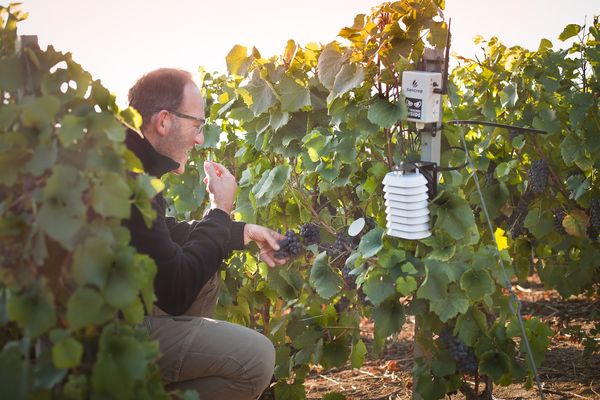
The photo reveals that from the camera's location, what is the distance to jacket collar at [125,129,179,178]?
2730 millimetres

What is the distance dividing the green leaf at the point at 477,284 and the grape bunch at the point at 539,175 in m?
1.59

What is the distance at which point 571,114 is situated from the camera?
4.09m

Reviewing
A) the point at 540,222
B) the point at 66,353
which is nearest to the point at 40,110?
the point at 66,353

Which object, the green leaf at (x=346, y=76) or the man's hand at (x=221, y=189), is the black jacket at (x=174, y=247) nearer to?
the man's hand at (x=221, y=189)

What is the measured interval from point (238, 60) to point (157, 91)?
570 millimetres

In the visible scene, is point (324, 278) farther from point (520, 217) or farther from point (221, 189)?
point (520, 217)

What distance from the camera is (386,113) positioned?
2799 mm

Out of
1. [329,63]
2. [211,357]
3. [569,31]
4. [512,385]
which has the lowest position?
[512,385]

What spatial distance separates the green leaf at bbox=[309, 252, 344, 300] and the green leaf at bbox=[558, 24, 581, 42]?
2154mm

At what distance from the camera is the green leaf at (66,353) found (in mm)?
1593

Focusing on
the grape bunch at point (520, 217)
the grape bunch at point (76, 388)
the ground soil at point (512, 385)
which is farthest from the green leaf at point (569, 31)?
the grape bunch at point (76, 388)

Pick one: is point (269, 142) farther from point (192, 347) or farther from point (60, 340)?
point (60, 340)

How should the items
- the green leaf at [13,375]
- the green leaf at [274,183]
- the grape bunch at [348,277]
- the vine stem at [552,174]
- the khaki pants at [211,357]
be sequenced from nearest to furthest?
the green leaf at [13,375], the khaki pants at [211,357], the grape bunch at [348,277], the green leaf at [274,183], the vine stem at [552,174]

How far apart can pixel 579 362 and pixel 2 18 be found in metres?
3.63
